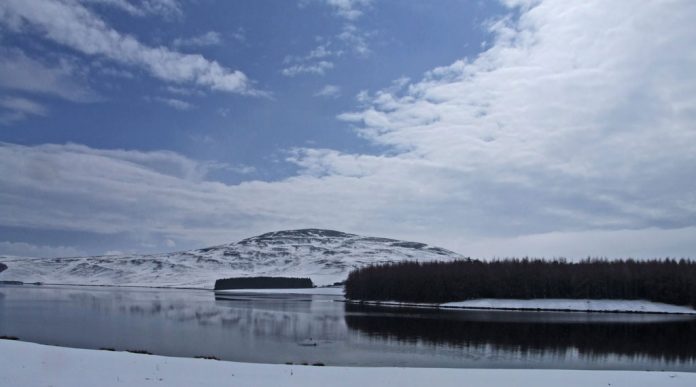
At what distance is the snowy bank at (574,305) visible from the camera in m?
106

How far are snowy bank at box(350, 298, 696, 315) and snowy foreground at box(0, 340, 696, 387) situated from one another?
8736 cm

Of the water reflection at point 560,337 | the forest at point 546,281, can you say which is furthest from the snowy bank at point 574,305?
the water reflection at point 560,337

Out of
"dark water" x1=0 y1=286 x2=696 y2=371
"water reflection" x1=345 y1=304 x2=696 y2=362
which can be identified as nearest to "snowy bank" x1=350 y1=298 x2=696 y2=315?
"water reflection" x1=345 y1=304 x2=696 y2=362

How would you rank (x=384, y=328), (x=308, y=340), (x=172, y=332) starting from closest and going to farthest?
1. (x=308, y=340)
2. (x=172, y=332)
3. (x=384, y=328)

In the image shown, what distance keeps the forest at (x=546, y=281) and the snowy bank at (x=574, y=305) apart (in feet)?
8.37

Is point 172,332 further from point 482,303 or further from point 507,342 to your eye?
point 482,303

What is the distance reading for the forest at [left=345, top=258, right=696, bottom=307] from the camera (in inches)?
4390

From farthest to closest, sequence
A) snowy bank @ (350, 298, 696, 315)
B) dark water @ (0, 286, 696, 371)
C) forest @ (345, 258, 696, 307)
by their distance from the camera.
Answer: forest @ (345, 258, 696, 307)
snowy bank @ (350, 298, 696, 315)
dark water @ (0, 286, 696, 371)

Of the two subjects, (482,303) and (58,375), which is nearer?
(58,375)

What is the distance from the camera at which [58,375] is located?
69.7 ft

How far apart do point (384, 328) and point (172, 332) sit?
800 inches

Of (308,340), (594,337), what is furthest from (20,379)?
(594,337)

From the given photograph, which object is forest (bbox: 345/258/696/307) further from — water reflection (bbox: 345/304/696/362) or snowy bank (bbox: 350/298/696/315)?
water reflection (bbox: 345/304/696/362)

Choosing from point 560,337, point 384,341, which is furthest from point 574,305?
point 384,341
